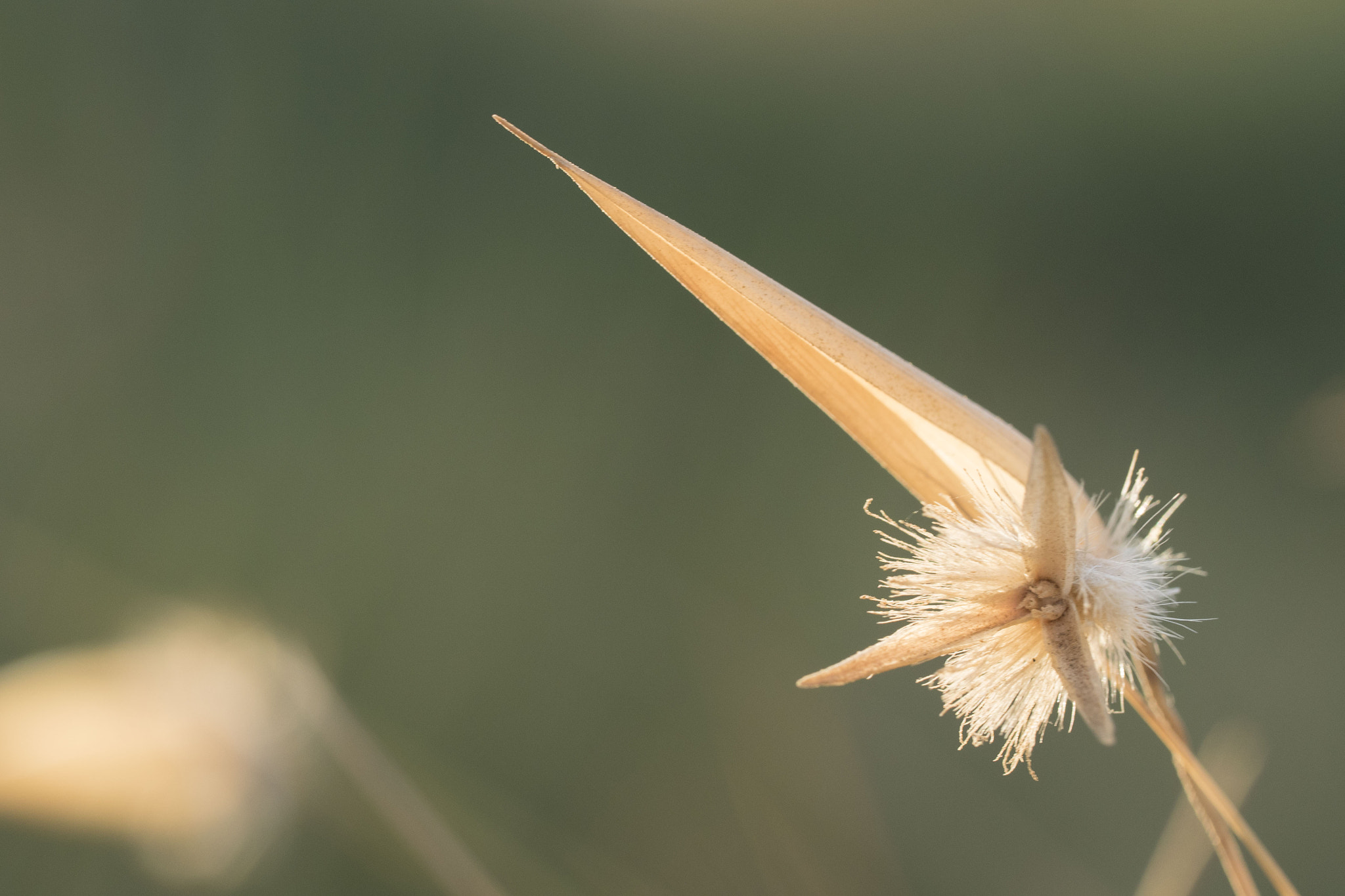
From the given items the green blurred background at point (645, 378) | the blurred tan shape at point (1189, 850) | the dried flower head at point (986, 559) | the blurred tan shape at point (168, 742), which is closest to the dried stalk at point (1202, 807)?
the dried flower head at point (986, 559)

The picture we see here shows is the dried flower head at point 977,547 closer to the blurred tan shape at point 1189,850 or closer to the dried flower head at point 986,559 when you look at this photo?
the dried flower head at point 986,559

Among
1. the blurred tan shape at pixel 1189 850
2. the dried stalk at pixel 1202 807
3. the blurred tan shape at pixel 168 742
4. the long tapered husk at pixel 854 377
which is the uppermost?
the blurred tan shape at pixel 168 742

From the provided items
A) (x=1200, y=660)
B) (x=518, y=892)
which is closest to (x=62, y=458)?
(x=518, y=892)

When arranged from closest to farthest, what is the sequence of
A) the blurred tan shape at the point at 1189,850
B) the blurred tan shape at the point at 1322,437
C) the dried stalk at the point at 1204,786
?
the dried stalk at the point at 1204,786, the blurred tan shape at the point at 1189,850, the blurred tan shape at the point at 1322,437

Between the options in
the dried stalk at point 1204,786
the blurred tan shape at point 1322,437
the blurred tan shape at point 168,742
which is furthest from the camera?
the blurred tan shape at point 1322,437

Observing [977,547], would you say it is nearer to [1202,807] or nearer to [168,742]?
[1202,807]

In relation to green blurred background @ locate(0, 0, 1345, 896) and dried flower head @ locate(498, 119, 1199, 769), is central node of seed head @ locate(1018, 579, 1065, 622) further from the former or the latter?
green blurred background @ locate(0, 0, 1345, 896)

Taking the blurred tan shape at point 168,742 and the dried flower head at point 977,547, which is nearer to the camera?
the dried flower head at point 977,547
